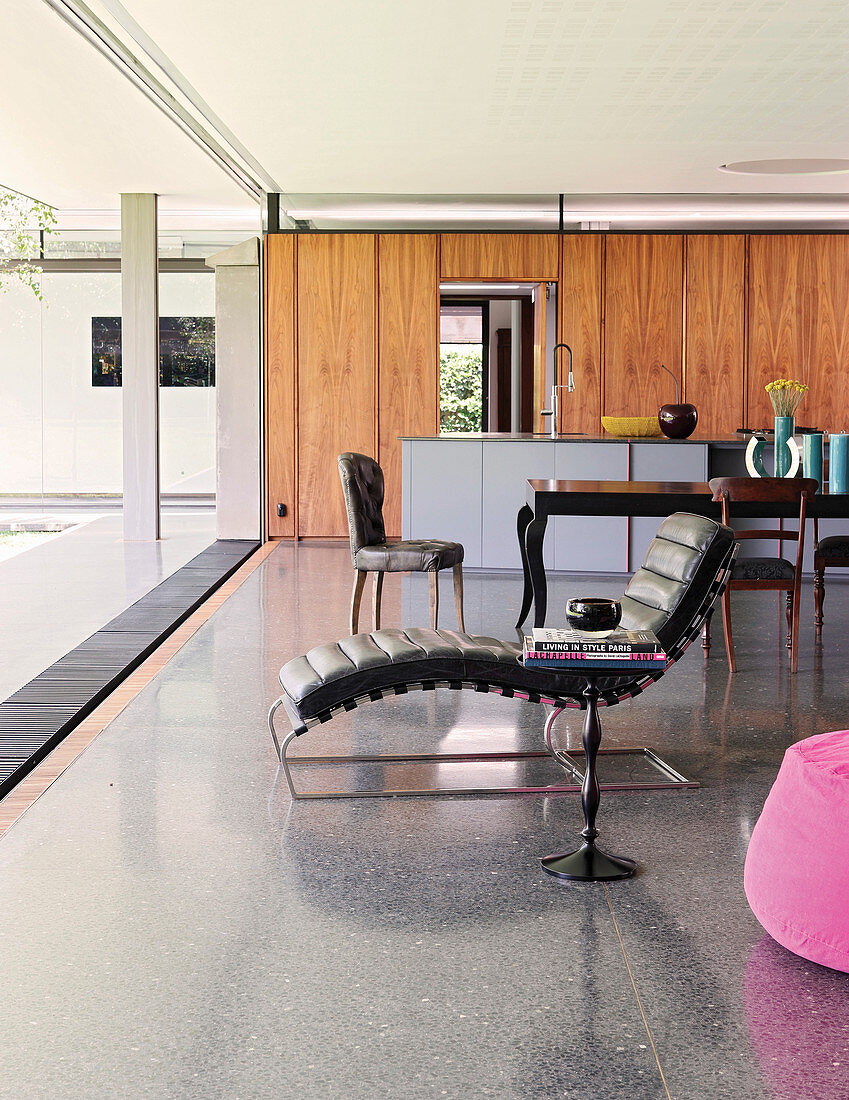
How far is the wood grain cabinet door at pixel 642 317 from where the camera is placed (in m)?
10.6

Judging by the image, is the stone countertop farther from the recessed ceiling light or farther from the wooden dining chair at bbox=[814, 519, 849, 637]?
the recessed ceiling light

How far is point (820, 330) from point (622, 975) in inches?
360

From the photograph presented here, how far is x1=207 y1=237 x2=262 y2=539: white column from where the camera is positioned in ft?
35.9

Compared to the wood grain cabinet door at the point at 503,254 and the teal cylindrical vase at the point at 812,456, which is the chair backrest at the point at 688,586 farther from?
the wood grain cabinet door at the point at 503,254

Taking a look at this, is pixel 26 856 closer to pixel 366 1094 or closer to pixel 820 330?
pixel 366 1094

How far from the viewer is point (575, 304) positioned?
34.9 feet

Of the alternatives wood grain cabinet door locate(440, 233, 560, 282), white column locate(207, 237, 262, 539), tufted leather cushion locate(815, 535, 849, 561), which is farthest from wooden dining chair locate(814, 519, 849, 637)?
white column locate(207, 237, 262, 539)

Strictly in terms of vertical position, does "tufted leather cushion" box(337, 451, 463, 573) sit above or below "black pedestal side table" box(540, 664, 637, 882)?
above

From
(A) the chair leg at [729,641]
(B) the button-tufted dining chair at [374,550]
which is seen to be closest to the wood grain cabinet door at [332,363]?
(B) the button-tufted dining chair at [374,550]

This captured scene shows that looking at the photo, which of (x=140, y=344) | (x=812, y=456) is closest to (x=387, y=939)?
(x=812, y=456)

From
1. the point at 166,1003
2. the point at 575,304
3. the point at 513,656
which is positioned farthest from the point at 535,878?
the point at 575,304

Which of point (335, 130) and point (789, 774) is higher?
point (335, 130)

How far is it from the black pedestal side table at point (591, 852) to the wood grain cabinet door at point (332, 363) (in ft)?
25.4

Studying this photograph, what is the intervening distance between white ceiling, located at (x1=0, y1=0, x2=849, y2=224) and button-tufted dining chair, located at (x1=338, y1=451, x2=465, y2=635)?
2.21 metres
